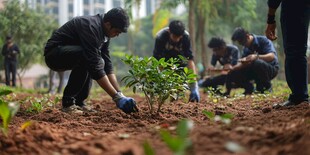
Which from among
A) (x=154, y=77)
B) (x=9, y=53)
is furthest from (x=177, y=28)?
(x=9, y=53)

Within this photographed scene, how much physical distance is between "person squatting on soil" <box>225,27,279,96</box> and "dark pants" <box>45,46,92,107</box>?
295 cm

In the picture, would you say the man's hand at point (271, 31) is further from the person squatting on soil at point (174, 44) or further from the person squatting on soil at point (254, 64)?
the person squatting on soil at point (254, 64)

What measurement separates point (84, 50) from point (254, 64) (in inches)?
123

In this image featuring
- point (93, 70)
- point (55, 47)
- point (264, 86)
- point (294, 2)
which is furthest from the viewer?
point (264, 86)

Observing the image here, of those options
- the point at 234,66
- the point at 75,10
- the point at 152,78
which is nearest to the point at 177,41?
the point at 234,66

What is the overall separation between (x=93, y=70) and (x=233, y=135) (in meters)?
1.74

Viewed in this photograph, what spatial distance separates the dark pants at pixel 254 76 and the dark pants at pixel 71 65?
297 cm

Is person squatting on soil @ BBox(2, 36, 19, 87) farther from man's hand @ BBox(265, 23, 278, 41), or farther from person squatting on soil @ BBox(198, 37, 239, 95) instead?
man's hand @ BBox(265, 23, 278, 41)

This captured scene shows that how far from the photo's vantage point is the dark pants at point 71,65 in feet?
10.7

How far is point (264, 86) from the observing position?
5531mm

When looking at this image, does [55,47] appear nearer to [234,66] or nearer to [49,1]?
[234,66]

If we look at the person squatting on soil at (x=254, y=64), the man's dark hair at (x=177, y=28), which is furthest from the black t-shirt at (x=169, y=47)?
the person squatting on soil at (x=254, y=64)

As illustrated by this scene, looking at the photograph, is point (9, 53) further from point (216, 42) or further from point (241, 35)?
point (241, 35)

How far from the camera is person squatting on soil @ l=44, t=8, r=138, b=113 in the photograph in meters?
3.01
